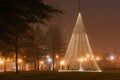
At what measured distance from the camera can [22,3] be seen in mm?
8977

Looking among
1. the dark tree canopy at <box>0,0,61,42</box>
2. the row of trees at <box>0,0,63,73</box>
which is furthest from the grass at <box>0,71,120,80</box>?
the dark tree canopy at <box>0,0,61,42</box>

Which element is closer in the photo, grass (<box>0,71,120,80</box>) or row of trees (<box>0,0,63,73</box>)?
row of trees (<box>0,0,63,73</box>)

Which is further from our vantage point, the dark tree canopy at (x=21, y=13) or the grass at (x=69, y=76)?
the grass at (x=69, y=76)

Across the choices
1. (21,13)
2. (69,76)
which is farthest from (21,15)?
(69,76)

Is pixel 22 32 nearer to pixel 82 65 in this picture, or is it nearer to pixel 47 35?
pixel 82 65

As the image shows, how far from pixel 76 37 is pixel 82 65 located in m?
4.47

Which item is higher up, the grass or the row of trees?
the row of trees

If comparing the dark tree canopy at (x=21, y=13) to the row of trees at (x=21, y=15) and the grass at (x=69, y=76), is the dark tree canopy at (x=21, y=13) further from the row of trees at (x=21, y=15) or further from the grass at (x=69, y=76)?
the grass at (x=69, y=76)

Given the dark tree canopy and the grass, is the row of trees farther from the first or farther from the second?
the grass

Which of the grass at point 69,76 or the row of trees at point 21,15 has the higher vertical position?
the row of trees at point 21,15

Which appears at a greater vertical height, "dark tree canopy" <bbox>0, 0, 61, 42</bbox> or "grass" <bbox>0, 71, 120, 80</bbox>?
"dark tree canopy" <bbox>0, 0, 61, 42</bbox>

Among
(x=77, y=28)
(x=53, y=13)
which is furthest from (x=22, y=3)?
(x=77, y=28)

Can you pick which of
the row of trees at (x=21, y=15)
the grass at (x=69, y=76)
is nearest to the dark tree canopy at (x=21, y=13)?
the row of trees at (x=21, y=15)

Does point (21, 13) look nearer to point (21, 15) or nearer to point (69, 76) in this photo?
point (21, 15)
